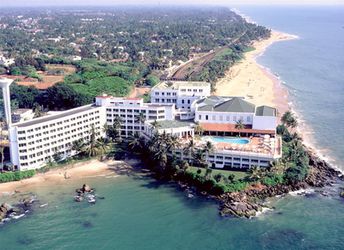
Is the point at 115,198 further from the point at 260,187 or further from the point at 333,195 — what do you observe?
the point at 333,195

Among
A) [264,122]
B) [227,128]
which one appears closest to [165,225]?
[227,128]

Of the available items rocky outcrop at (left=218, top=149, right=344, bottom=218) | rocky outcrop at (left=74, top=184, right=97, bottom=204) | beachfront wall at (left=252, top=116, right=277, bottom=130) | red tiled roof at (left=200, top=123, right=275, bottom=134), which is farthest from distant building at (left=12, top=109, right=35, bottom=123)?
rocky outcrop at (left=218, top=149, right=344, bottom=218)

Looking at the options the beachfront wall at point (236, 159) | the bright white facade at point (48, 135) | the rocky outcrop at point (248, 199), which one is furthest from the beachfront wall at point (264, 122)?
the bright white facade at point (48, 135)

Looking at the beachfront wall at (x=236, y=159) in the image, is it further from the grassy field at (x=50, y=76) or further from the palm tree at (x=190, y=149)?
the grassy field at (x=50, y=76)

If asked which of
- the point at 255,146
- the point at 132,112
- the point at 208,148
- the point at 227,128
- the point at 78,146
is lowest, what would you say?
the point at 78,146

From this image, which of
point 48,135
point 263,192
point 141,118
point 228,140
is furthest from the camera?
point 141,118

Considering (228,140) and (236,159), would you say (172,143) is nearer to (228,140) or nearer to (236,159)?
(236,159)
